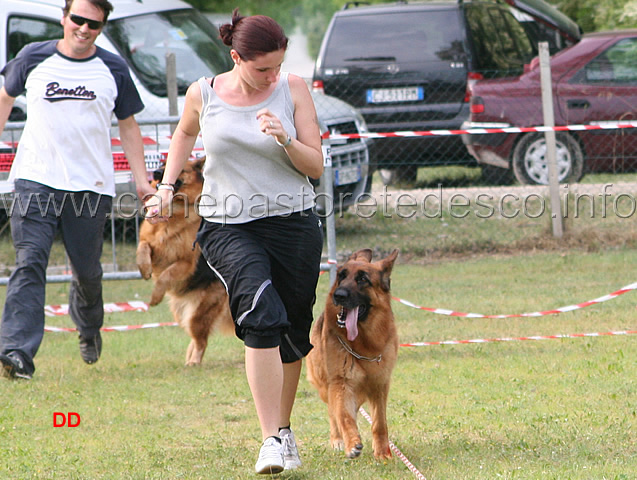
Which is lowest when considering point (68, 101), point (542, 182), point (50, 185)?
point (542, 182)

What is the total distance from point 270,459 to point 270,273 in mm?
773

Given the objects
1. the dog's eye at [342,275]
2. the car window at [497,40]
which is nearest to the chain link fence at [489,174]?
the car window at [497,40]

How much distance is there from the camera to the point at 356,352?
4.56 m

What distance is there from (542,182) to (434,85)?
82.7 inches

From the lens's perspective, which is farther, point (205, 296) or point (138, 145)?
point (205, 296)

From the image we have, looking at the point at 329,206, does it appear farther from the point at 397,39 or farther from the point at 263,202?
the point at 397,39

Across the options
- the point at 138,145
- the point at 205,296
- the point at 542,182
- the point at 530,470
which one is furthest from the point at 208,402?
the point at 542,182

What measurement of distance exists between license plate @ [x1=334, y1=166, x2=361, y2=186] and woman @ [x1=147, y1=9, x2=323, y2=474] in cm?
607

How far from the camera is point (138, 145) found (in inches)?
234

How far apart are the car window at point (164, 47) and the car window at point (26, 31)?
1.79 ft

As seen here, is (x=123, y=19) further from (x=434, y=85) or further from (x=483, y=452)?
(x=483, y=452)

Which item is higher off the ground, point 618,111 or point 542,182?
point 618,111

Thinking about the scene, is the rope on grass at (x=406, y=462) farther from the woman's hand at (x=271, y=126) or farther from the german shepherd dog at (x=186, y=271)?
the german shepherd dog at (x=186, y=271)

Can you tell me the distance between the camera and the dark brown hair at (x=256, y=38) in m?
3.78
